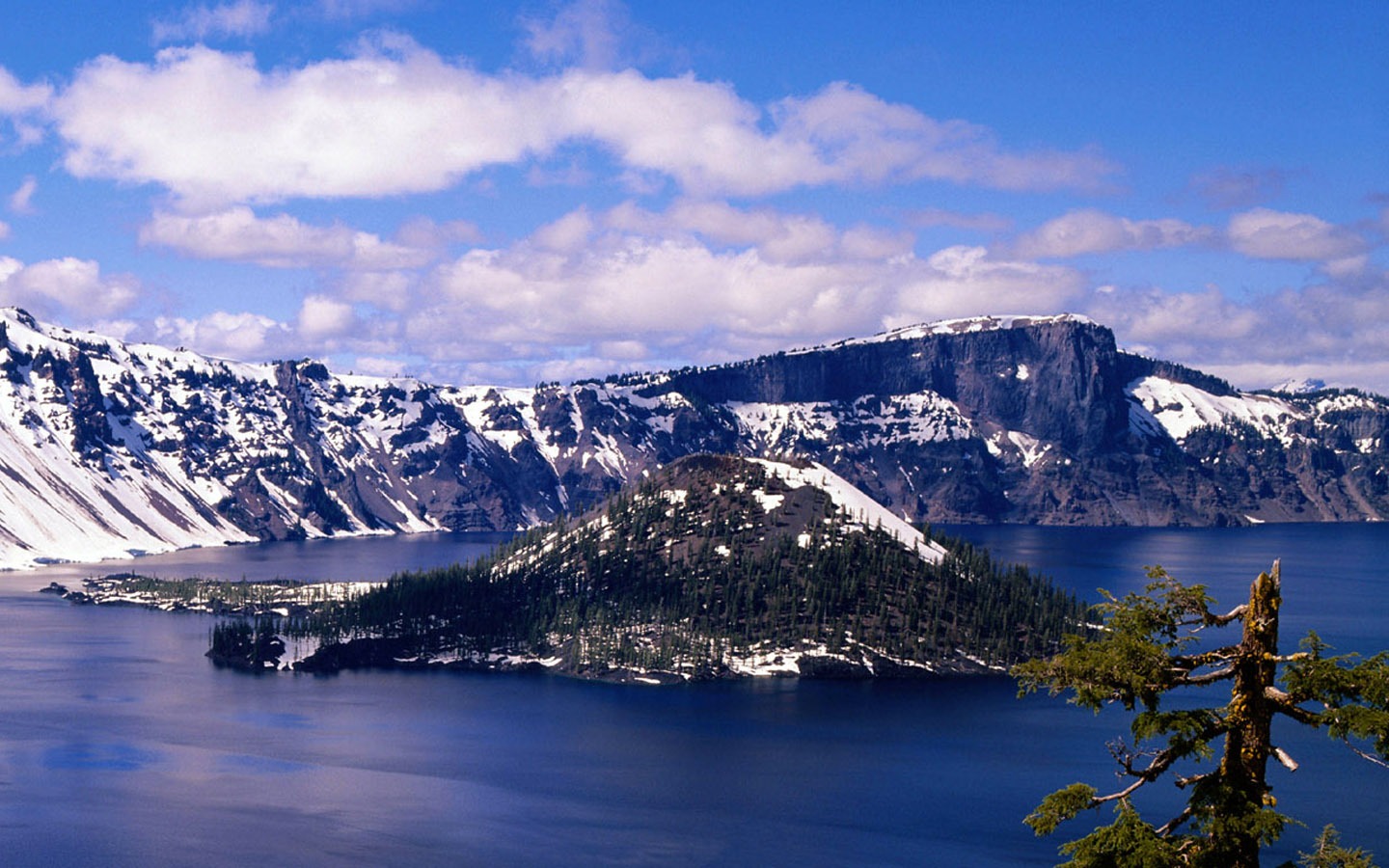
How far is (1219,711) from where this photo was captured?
91.1 feet

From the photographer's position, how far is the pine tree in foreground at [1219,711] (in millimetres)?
25984

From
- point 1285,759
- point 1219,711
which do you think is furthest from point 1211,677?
point 1219,711

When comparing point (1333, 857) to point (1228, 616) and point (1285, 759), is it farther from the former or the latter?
point (1285, 759)

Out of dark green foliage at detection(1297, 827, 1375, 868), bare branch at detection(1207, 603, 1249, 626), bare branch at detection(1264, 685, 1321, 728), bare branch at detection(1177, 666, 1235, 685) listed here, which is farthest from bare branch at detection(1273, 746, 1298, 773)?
dark green foliage at detection(1297, 827, 1375, 868)

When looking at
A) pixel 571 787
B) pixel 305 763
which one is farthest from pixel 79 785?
pixel 571 787

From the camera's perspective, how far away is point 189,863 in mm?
145625

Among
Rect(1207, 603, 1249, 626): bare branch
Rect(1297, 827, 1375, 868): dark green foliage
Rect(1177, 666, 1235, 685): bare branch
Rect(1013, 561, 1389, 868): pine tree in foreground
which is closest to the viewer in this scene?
Rect(1177, 666, 1235, 685): bare branch

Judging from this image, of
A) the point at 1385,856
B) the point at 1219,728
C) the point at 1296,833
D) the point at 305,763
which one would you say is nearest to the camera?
the point at 1219,728

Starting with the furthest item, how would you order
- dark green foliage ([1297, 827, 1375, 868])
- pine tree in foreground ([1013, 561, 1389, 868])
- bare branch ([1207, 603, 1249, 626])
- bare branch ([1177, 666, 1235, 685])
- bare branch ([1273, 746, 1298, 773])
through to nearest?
dark green foliage ([1297, 827, 1375, 868]), bare branch ([1207, 603, 1249, 626]), pine tree in foreground ([1013, 561, 1389, 868]), bare branch ([1177, 666, 1235, 685]), bare branch ([1273, 746, 1298, 773])

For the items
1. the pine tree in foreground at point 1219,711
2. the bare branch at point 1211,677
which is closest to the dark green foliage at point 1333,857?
the pine tree in foreground at point 1219,711

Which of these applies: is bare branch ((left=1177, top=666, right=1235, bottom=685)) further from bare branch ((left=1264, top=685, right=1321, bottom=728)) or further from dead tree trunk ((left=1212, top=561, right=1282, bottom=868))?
bare branch ((left=1264, top=685, right=1321, bottom=728))

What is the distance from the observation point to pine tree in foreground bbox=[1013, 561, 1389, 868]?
85.3 ft

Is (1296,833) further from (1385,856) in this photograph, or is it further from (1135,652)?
(1135,652)

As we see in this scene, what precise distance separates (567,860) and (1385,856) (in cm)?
8082
